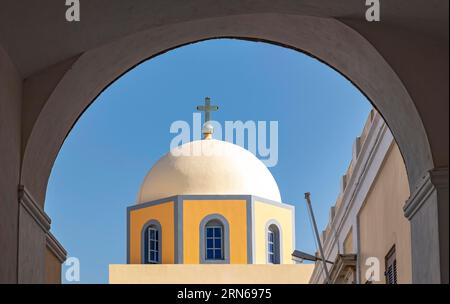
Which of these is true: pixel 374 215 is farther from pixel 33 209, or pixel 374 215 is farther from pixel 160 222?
pixel 160 222

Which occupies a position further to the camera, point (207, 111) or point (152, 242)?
point (207, 111)

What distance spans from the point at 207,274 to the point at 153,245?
2134 mm

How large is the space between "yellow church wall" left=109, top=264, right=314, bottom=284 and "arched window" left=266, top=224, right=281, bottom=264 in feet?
3.67

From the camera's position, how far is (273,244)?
33938 millimetres

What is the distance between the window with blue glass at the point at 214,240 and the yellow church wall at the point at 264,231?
2.96 ft

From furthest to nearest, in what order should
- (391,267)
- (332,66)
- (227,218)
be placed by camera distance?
(227,218)
(391,267)
(332,66)

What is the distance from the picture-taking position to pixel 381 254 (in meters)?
14.2

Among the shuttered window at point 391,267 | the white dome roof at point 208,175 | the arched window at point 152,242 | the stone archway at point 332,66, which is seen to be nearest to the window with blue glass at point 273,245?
the white dome roof at point 208,175

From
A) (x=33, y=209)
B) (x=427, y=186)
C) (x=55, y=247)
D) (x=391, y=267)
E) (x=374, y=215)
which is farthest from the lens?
(x=374, y=215)

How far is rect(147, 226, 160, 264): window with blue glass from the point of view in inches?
1313

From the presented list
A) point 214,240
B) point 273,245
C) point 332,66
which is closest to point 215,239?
point 214,240

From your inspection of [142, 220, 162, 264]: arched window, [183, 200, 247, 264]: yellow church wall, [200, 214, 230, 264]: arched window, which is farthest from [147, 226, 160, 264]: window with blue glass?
[200, 214, 230, 264]: arched window

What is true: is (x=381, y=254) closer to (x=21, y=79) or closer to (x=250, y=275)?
(x=21, y=79)
